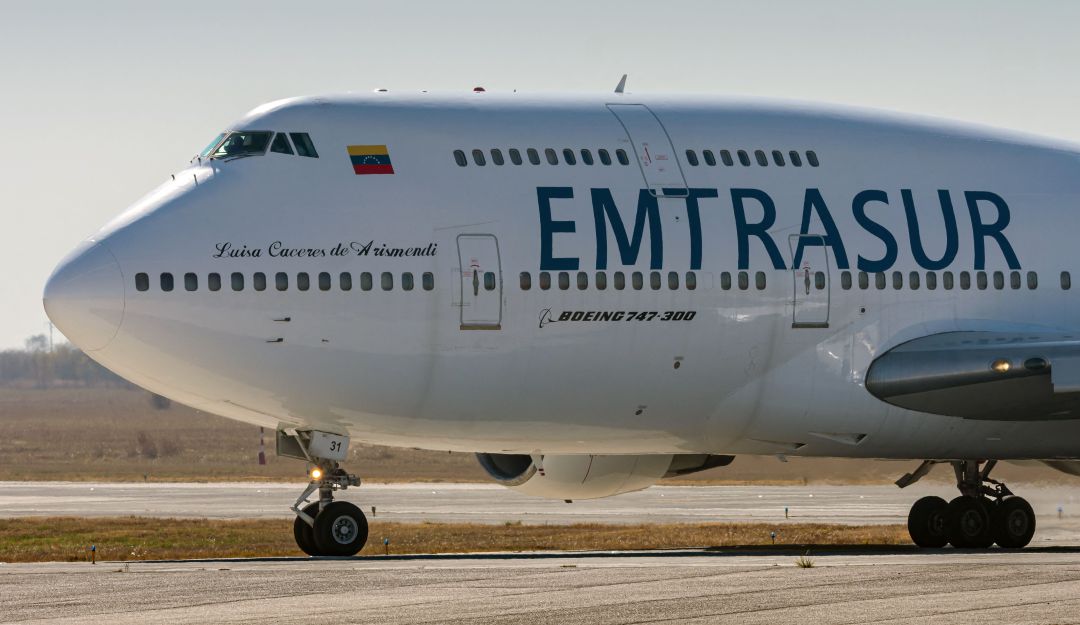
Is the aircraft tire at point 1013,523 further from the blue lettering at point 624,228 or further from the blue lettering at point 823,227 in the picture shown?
the blue lettering at point 624,228

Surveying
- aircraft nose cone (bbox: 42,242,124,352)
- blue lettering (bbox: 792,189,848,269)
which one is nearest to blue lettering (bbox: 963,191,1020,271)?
blue lettering (bbox: 792,189,848,269)

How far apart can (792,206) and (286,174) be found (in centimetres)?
723

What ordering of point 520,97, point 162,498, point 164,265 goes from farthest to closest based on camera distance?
point 162,498 → point 520,97 → point 164,265

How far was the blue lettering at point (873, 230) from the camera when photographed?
1088 inches

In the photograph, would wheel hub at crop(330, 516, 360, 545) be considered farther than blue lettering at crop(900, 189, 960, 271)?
No

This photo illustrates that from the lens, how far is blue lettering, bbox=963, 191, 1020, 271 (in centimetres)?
2853

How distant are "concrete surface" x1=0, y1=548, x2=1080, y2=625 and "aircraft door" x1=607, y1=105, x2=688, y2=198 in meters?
5.17

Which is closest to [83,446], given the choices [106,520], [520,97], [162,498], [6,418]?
[6,418]

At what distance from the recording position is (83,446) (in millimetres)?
100062

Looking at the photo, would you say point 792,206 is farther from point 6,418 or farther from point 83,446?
point 6,418

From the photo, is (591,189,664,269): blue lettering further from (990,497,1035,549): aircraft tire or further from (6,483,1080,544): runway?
(6,483,1080,544): runway

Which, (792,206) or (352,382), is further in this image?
(792,206)

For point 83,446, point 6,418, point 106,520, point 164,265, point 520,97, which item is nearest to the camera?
point 164,265

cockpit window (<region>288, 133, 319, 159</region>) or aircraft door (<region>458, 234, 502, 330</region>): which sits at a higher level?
cockpit window (<region>288, 133, 319, 159</region>)
